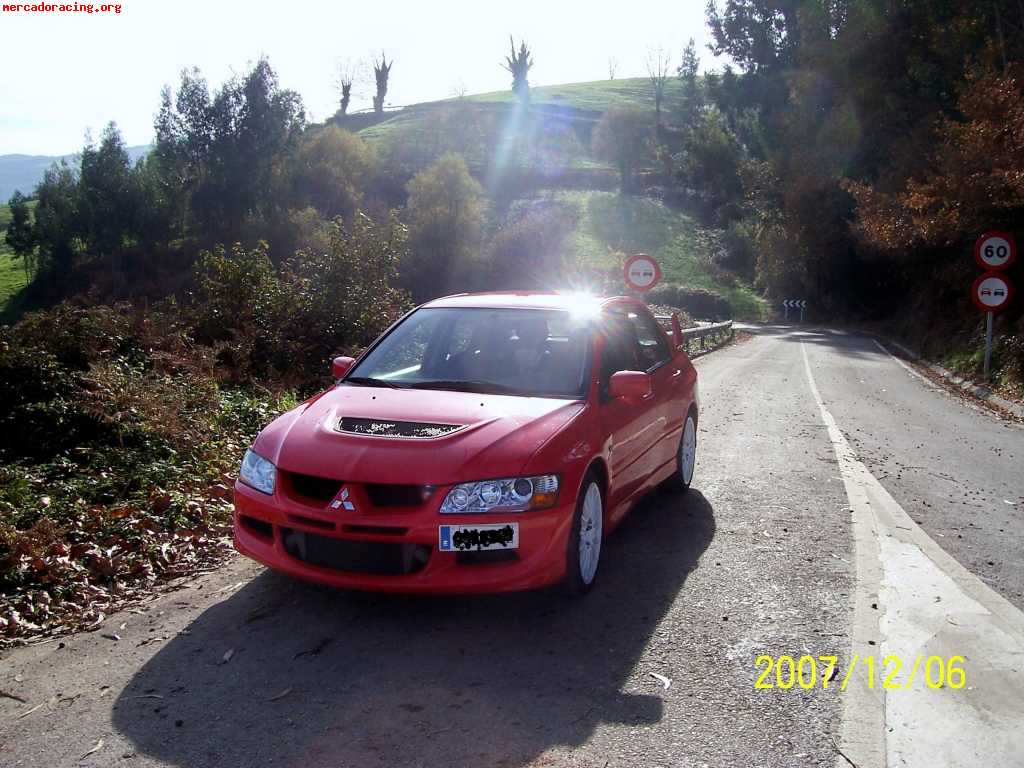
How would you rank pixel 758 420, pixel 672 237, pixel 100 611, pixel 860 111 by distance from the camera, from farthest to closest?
1. pixel 672 237
2. pixel 860 111
3. pixel 758 420
4. pixel 100 611

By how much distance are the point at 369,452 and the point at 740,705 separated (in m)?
2.05

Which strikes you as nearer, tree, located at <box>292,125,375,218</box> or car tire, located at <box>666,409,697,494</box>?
car tire, located at <box>666,409,697,494</box>

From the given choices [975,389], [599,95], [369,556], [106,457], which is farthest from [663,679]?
[599,95]

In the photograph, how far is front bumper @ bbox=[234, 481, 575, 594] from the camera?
4.26 meters

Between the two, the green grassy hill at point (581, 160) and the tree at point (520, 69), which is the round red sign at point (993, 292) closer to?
the green grassy hill at point (581, 160)

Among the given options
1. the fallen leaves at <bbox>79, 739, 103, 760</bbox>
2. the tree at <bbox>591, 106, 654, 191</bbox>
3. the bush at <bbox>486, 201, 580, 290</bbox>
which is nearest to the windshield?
the fallen leaves at <bbox>79, 739, 103, 760</bbox>

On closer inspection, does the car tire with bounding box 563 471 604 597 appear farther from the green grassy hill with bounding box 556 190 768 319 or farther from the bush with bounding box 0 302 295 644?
the green grassy hill with bounding box 556 190 768 319

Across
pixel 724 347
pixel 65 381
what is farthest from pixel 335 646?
pixel 724 347

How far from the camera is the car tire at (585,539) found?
467 cm

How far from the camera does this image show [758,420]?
12.0 meters

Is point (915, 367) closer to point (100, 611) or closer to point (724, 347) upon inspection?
point (724, 347)

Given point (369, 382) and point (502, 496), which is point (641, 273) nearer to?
point (369, 382)

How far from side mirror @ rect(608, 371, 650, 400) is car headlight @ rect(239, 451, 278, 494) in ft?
6.68

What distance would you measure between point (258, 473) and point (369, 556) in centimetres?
85
